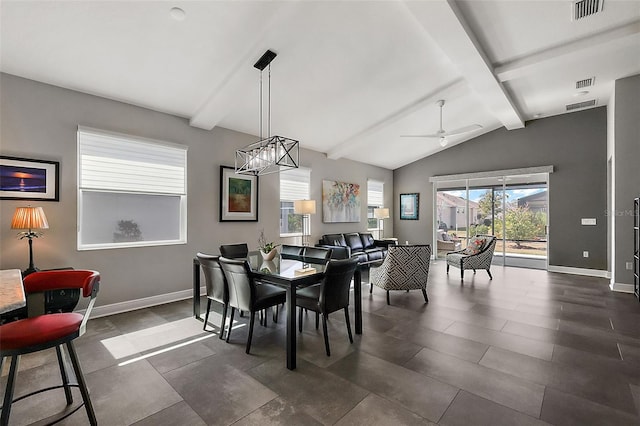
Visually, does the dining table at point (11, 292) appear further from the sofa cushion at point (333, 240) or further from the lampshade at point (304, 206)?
the sofa cushion at point (333, 240)

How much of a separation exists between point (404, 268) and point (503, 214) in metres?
4.92

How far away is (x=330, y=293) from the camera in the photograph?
291 centimetres

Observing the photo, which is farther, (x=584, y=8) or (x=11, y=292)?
(x=584, y=8)

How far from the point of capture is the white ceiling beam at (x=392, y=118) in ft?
16.5

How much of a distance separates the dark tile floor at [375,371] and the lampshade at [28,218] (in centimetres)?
129

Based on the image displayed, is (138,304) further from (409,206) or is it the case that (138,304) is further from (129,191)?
(409,206)

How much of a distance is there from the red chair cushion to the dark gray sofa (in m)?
5.01

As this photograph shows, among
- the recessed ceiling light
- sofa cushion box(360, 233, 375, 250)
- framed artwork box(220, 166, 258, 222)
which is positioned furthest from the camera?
sofa cushion box(360, 233, 375, 250)

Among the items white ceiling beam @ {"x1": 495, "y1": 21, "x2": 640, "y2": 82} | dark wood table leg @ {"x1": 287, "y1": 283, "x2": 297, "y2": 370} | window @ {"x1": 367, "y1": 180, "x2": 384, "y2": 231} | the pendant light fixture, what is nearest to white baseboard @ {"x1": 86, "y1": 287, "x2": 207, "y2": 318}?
the pendant light fixture

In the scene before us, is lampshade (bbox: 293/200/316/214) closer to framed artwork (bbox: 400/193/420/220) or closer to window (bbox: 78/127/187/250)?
window (bbox: 78/127/187/250)

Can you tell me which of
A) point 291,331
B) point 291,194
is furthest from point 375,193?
point 291,331

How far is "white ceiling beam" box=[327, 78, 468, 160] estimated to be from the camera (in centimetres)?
504

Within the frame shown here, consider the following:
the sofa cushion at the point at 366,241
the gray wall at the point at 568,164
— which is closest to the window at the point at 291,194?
the sofa cushion at the point at 366,241

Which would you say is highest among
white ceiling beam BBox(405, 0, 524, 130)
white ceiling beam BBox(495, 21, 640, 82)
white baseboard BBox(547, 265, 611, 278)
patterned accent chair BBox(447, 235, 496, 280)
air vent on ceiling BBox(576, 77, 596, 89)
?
air vent on ceiling BBox(576, 77, 596, 89)
